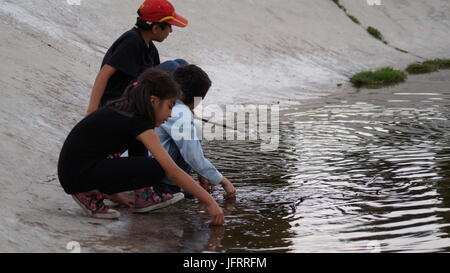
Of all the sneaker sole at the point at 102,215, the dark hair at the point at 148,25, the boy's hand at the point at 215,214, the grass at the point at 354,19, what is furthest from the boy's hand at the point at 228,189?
the grass at the point at 354,19

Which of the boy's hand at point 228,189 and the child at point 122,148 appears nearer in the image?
the child at point 122,148

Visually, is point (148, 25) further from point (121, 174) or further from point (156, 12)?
point (121, 174)

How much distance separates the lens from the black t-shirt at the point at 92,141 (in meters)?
5.14

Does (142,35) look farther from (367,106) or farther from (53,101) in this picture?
(367,106)

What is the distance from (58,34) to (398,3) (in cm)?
1379

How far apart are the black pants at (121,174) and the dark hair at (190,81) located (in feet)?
2.77

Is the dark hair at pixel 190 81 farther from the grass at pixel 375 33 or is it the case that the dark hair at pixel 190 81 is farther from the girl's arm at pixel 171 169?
the grass at pixel 375 33

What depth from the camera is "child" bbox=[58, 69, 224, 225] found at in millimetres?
5102

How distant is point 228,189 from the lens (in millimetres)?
6027

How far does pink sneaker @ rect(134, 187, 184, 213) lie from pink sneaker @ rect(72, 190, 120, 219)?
296mm

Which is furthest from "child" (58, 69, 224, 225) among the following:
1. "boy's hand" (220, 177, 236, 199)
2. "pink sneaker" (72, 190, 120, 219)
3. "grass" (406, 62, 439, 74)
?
"grass" (406, 62, 439, 74)

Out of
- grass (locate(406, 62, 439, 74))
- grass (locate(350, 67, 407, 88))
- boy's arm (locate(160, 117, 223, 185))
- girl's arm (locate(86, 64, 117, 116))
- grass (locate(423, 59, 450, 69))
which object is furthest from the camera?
grass (locate(423, 59, 450, 69))

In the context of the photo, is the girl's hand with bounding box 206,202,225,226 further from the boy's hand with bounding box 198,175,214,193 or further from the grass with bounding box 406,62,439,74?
the grass with bounding box 406,62,439,74

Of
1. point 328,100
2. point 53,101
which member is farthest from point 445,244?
point 328,100
